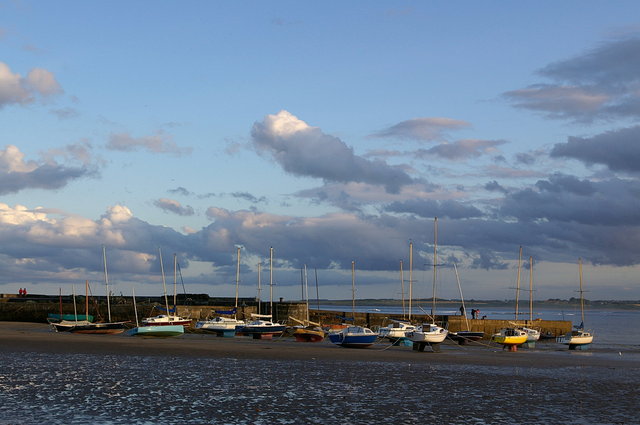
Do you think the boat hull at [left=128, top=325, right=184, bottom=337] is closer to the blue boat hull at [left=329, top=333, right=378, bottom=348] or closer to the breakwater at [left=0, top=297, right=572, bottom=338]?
the blue boat hull at [left=329, top=333, right=378, bottom=348]

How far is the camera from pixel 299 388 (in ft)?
106

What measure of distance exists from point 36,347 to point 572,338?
1885 inches

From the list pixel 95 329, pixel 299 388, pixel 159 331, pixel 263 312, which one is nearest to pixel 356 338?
pixel 159 331

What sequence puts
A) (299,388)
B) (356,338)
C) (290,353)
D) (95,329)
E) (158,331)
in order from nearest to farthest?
1. (299,388)
2. (290,353)
3. (356,338)
4. (158,331)
5. (95,329)

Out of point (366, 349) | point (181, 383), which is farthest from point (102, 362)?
point (366, 349)

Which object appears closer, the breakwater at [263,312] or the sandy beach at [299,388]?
the sandy beach at [299,388]

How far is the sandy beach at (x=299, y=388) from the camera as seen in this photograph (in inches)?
987

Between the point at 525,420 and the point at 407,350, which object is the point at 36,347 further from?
the point at 525,420

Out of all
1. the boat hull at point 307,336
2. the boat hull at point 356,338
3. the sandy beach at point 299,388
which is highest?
the sandy beach at point 299,388

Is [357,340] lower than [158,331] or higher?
lower

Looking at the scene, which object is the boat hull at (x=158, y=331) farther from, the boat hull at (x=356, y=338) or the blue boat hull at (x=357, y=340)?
the blue boat hull at (x=357, y=340)

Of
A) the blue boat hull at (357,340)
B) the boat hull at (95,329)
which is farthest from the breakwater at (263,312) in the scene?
the blue boat hull at (357,340)

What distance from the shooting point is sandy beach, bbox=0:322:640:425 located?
987 inches

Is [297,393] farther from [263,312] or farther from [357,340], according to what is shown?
[263,312]
